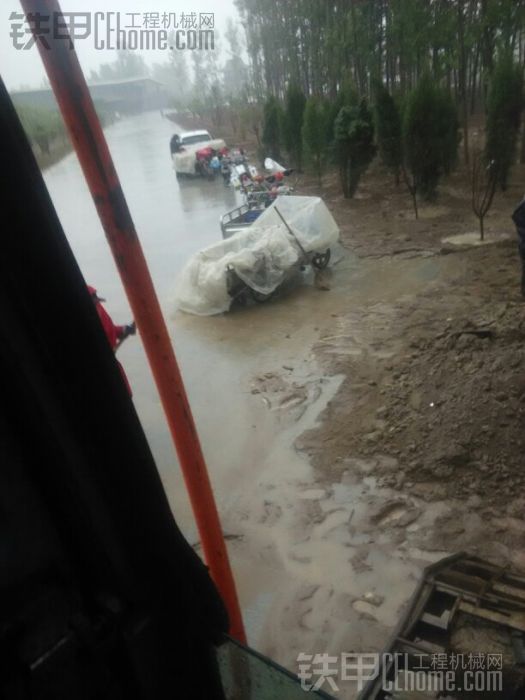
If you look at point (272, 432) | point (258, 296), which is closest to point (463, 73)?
point (258, 296)

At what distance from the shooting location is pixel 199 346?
20.6 feet

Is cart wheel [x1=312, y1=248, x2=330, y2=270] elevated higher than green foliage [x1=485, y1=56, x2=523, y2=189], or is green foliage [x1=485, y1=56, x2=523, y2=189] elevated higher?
green foliage [x1=485, y1=56, x2=523, y2=189]

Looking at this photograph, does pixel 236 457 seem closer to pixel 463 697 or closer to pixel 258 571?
pixel 258 571

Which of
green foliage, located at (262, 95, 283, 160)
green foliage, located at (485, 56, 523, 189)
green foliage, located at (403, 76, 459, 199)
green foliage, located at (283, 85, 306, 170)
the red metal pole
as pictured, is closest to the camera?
the red metal pole

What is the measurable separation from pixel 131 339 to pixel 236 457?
288 centimetres

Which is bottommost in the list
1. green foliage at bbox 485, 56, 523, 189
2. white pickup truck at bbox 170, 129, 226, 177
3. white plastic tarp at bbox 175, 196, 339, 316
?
white pickup truck at bbox 170, 129, 226, 177

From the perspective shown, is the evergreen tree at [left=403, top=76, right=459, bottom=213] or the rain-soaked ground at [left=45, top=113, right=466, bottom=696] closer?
the rain-soaked ground at [left=45, top=113, right=466, bottom=696]

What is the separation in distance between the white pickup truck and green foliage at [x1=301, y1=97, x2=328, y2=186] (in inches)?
207

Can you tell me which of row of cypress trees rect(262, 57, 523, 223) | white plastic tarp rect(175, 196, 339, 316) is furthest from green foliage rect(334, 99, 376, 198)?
white plastic tarp rect(175, 196, 339, 316)

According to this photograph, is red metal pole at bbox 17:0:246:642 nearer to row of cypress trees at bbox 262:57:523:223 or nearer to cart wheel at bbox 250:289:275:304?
cart wheel at bbox 250:289:275:304

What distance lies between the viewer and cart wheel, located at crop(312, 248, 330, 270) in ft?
24.9

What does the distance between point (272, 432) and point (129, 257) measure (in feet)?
11.0

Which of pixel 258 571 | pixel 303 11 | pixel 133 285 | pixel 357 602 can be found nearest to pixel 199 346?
pixel 258 571

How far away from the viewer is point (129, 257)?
1.27 m
